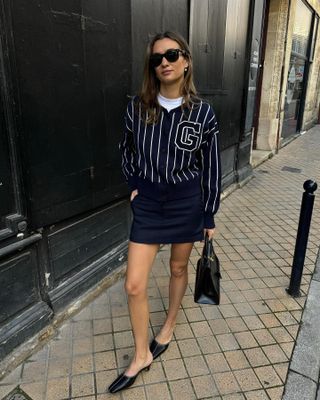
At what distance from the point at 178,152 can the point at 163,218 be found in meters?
0.41

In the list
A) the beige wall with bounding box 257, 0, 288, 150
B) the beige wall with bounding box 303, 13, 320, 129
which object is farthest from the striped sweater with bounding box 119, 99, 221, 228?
the beige wall with bounding box 303, 13, 320, 129

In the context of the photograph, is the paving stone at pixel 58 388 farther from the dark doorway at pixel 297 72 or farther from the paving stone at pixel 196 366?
the dark doorway at pixel 297 72

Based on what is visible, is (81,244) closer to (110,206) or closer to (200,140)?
(110,206)

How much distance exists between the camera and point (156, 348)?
251 cm

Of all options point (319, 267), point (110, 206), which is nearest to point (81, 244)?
point (110, 206)

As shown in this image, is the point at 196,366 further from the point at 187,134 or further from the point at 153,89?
the point at 153,89

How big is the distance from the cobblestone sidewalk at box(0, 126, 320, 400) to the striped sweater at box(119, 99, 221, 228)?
3.46 feet

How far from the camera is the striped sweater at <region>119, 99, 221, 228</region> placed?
79.4 inches

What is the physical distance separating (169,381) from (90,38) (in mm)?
2417

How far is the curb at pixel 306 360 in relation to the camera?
227 cm

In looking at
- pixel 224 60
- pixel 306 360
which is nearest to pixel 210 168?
pixel 306 360

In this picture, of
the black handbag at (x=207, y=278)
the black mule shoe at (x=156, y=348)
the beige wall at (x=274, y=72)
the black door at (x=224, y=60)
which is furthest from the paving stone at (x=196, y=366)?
the beige wall at (x=274, y=72)

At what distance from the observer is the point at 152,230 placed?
2154mm

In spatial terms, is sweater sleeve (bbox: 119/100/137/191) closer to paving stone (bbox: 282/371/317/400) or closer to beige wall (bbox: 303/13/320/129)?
paving stone (bbox: 282/371/317/400)
